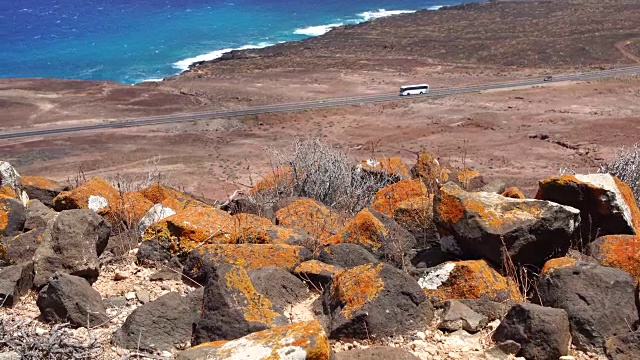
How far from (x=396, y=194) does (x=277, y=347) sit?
5264 millimetres

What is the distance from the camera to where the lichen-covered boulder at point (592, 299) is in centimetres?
508

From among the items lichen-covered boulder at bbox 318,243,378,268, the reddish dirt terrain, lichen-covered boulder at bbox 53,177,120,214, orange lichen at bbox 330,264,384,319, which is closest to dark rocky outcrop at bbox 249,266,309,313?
orange lichen at bbox 330,264,384,319

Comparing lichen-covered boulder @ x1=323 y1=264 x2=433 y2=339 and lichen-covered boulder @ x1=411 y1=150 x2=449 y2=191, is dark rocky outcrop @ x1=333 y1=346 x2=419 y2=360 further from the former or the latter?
lichen-covered boulder @ x1=411 y1=150 x2=449 y2=191

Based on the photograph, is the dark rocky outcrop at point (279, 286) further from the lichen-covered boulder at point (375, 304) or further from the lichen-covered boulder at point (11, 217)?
the lichen-covered boulder at point (11, 217)

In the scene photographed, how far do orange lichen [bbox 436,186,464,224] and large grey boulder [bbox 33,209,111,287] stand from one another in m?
3.39

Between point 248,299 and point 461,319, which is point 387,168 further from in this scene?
point 248,299

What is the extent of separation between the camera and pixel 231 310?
4961mm

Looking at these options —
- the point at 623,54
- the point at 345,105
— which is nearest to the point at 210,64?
the point at 345,105

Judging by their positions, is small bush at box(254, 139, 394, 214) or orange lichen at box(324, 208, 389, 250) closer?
orange lichen at box(324, 208, 389, 250)

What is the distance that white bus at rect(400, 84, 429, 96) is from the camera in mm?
44344

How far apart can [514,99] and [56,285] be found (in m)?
38.7

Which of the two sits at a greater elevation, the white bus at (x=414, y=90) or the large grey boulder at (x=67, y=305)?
the large grey boulder at (x=67, y=305)

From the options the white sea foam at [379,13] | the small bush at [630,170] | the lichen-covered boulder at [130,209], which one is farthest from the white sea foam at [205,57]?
the lichen-covered boulder at [130,209]

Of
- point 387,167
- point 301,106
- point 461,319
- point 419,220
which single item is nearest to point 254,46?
point 301,106
